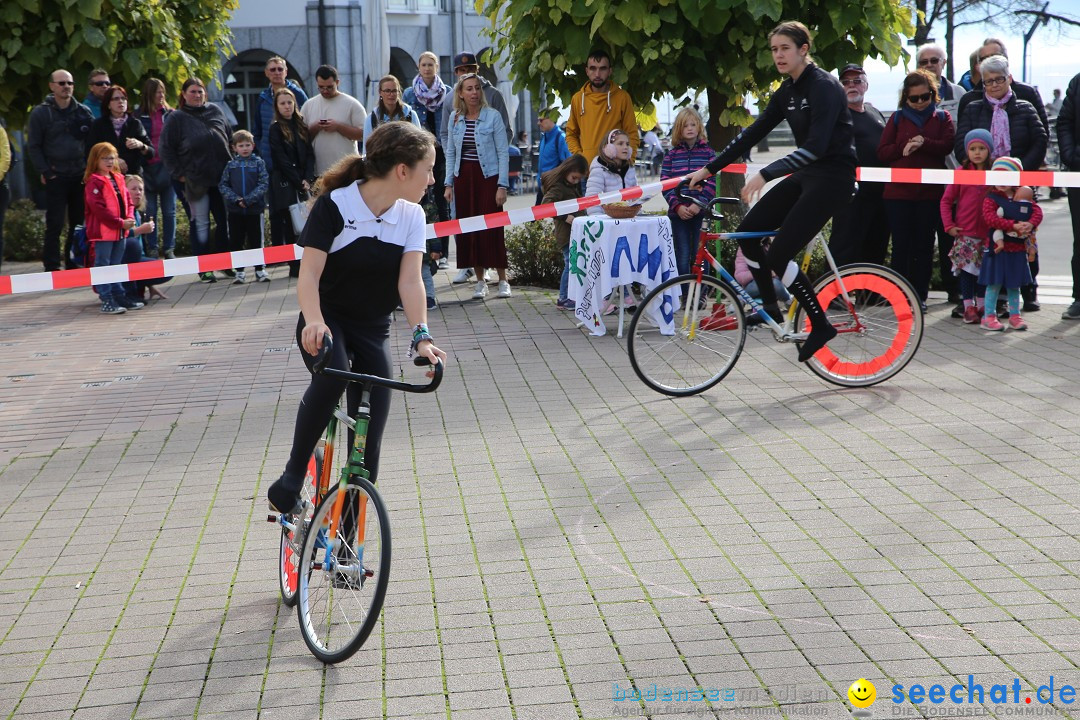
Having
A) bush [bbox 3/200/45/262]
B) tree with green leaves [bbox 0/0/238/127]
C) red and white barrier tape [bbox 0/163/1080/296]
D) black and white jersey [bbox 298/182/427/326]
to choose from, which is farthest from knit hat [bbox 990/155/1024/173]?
bush [bbox 3/200/45/262]

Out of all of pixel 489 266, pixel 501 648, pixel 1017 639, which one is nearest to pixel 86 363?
pixel 489 266

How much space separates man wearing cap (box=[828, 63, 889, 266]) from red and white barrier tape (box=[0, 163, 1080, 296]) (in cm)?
42

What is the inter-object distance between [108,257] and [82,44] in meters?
4.36

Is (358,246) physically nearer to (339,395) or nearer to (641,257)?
(339,395)

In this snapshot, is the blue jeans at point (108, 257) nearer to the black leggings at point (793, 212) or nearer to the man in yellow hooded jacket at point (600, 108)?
the man in yellow hooded jacket at point (600, 108)

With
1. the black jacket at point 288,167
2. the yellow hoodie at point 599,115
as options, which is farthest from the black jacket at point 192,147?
the yellow hoodie at point 599,115

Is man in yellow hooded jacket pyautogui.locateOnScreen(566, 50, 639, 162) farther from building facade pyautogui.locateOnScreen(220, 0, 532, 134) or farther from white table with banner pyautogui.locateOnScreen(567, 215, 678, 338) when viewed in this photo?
building facade pyautogui.locateOnScreen(220, 0, 532, 134)

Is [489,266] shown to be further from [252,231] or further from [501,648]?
[501,648]

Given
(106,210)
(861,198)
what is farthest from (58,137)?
(861,198)

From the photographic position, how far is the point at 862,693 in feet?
12.4

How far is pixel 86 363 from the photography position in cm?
977

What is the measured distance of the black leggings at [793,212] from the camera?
7.62m

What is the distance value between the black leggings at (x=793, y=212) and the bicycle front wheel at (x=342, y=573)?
4263 mm

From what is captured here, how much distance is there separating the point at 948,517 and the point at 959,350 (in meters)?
3.99
